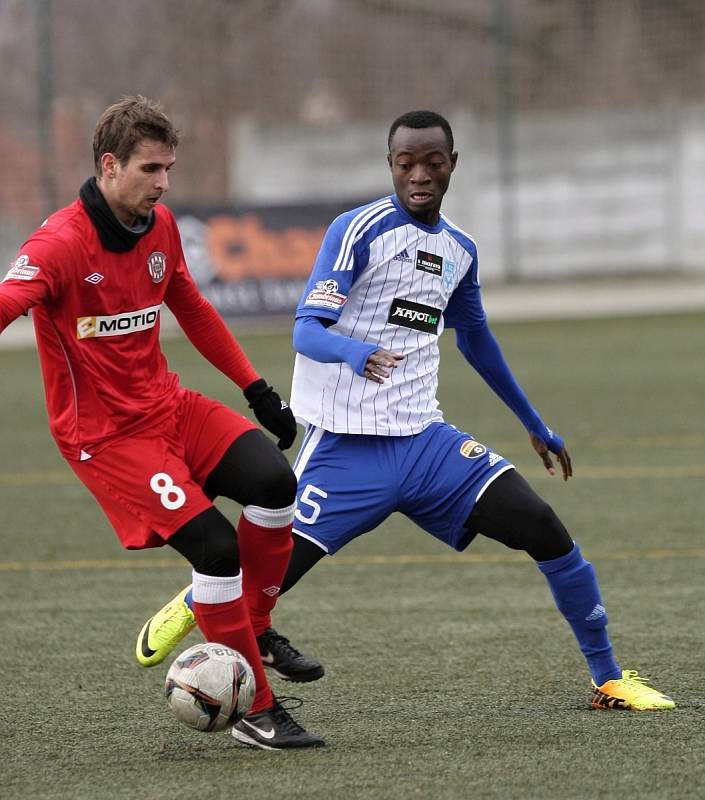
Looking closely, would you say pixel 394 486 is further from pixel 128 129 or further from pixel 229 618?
pixel 128 129

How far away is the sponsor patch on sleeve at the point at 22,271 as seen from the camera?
4.40 metres

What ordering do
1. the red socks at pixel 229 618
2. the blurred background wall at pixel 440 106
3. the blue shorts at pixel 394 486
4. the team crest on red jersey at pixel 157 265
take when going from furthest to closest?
the blurred background wall at pixel 440 106 < the blue shorts at pixel 394 486 < the team crest on red jersey at pixel 157 265 < the red socks at pixel 229 618

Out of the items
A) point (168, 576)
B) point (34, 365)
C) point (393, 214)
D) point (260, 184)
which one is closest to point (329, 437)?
point (393, 214)

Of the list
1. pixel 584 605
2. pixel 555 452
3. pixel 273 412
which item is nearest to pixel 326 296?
pixel 273 412

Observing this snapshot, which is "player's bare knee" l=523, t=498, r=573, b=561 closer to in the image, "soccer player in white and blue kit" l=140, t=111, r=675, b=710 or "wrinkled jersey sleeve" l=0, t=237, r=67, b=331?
"soccer player in white and blue kit" l=140, t=111, r=675, b=710

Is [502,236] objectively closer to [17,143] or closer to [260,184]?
[260,184]

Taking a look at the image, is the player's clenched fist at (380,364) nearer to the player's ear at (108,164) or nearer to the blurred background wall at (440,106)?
the player's ear at (108,164)

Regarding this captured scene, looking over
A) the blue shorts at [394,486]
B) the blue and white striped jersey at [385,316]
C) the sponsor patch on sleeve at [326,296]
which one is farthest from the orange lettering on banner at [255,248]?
the sponsor patch on sleeve at [326,296]

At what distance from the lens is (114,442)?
4.71 meters

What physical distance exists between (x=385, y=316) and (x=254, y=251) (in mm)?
16775

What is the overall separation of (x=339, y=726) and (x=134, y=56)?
25.6 m

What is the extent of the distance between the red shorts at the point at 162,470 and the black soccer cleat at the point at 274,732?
24.9 inches

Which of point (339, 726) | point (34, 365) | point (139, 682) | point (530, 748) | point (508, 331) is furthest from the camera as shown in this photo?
point (508, 331)

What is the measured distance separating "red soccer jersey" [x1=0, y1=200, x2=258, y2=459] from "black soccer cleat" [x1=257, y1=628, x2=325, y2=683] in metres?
0.93
